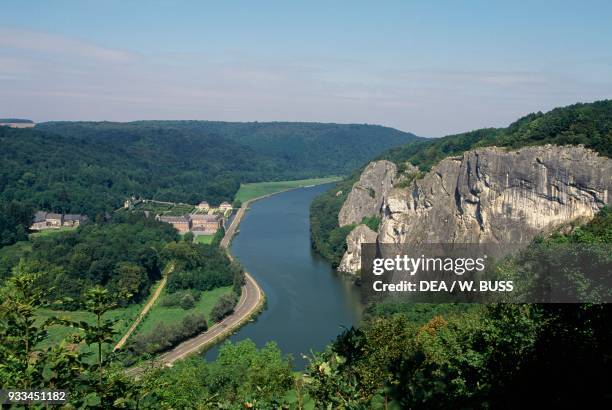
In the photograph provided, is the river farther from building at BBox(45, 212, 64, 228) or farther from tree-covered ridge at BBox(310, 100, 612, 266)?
building at BBox(45, 212, 64, 228)

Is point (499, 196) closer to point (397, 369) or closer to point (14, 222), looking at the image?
point (397, 369)

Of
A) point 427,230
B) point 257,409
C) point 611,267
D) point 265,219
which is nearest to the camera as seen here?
point 257,409

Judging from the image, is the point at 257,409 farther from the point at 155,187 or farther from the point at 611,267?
the point at 155,187

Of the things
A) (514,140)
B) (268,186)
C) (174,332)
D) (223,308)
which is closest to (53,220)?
(223,308)

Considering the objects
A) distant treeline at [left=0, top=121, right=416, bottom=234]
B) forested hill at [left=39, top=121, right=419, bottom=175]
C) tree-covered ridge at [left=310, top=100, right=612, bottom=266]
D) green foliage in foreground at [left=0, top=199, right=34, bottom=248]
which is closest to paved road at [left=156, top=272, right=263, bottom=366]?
tree-covered ridge at [left=310, top=100, right=612, bottom=266]

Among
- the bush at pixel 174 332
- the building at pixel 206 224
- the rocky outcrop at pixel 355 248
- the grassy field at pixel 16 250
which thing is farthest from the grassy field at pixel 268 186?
the bush at pixel 174 332

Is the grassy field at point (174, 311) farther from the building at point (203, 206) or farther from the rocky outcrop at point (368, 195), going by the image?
the building at point (203, 206)

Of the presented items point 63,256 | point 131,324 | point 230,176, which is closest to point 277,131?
point 230,176
